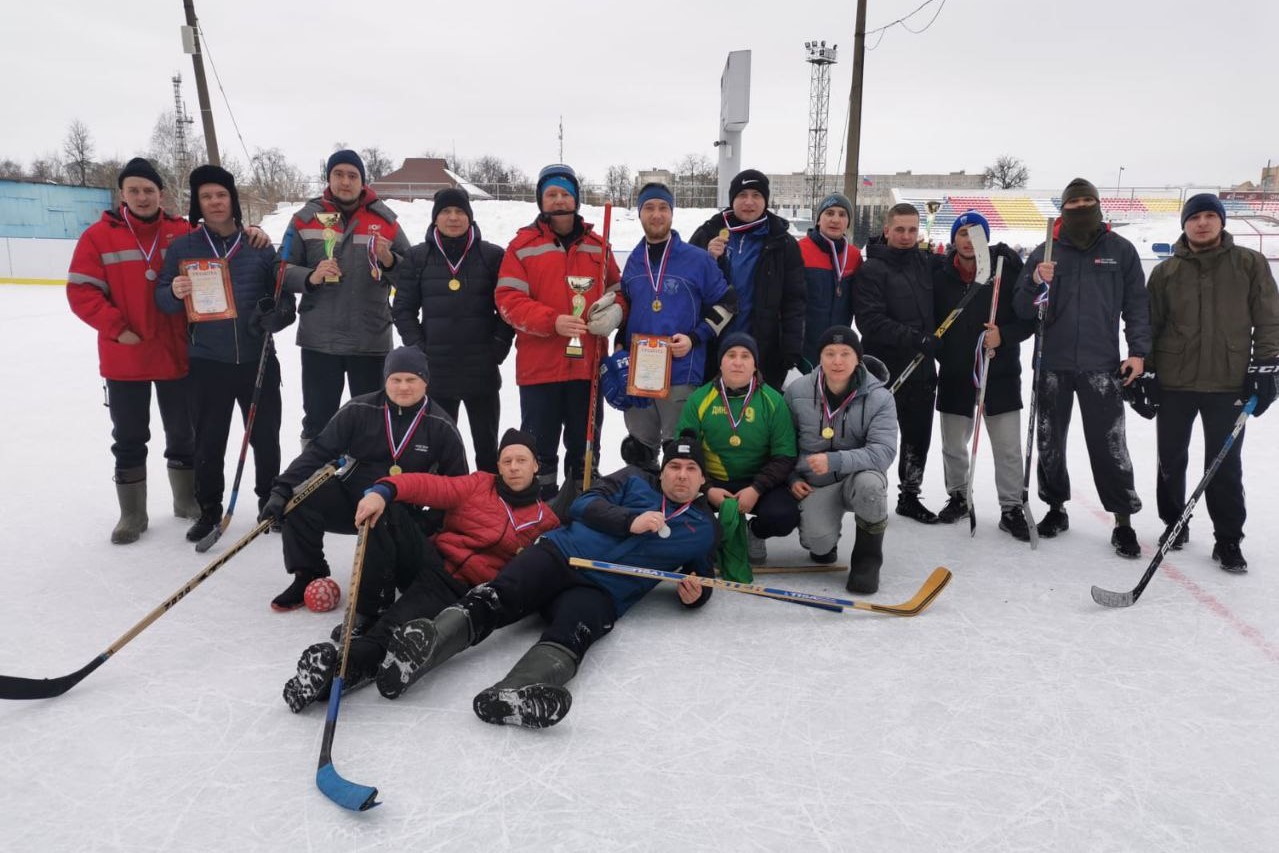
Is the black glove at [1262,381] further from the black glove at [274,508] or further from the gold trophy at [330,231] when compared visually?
the gold trophy at [330,231]

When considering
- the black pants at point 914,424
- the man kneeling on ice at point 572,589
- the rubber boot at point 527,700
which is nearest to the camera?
the rubber boot at point 527,700

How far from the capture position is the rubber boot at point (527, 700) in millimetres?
2045

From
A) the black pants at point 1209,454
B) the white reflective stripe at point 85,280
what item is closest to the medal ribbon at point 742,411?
the black pants at point 1209,454

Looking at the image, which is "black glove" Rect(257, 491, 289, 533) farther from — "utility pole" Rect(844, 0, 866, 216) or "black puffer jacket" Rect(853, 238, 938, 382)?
"utility pole" Rect(844, 0, 866, 216)

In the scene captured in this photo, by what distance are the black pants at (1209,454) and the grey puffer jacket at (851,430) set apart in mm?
1220

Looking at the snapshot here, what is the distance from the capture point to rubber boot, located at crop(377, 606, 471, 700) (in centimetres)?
218

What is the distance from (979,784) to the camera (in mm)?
1904

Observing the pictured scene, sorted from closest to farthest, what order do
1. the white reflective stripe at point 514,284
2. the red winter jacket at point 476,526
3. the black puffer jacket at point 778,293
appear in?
1. the red winter jacket at point 476,526
2. the white reflective stripe at point 514,284
3. the black puffer jacket at point 778,293

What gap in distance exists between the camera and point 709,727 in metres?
2.13

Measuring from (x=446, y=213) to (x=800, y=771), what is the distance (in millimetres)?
2664

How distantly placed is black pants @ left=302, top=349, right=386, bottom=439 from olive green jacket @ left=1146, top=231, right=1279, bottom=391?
342cm

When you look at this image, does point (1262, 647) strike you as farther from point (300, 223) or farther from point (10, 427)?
point (10, 427)

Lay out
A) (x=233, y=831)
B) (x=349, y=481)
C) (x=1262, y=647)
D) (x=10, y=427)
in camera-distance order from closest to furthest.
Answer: (x=233, y=831) < (x=1262, y=647) < (x=349, y=481) < (x=10, y=427)

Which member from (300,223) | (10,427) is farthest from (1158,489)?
(10,427)
